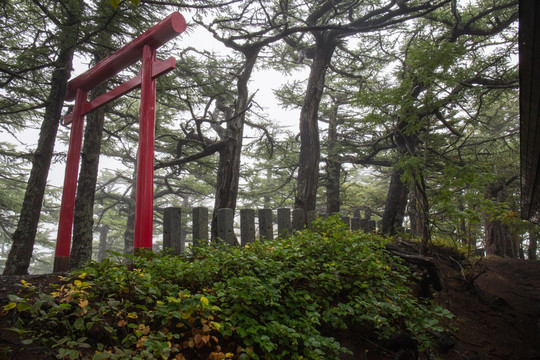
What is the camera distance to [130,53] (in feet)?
15.5

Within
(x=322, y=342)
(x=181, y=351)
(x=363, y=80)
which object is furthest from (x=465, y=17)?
(x=181, y=351)

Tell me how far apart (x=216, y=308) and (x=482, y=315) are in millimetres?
5177

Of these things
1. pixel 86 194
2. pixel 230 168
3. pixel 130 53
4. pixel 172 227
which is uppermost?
pixel 130 53

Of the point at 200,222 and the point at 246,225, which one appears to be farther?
the point at 246,225

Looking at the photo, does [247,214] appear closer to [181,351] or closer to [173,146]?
[181,351]

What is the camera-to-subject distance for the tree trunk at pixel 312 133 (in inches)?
323

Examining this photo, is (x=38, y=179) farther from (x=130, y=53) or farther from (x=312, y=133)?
(x=312, y=133)

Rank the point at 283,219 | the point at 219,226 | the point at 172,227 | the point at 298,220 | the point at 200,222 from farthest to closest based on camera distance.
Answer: the point at 298,220 < the point at 283,219 < the point at 219,226 < the point at 200,222 < the point at 172,227

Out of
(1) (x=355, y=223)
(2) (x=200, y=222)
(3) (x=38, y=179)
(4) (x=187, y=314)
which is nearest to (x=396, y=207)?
(1) (x=355, y=223)

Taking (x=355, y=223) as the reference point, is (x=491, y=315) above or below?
below

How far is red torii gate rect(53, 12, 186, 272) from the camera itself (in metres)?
4.10

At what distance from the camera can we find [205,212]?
4512mm

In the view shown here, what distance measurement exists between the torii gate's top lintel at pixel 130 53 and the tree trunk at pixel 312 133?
16.7 feet

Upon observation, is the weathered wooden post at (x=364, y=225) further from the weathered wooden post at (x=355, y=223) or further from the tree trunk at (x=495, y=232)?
the tree trunk at (x=495, y=232)
